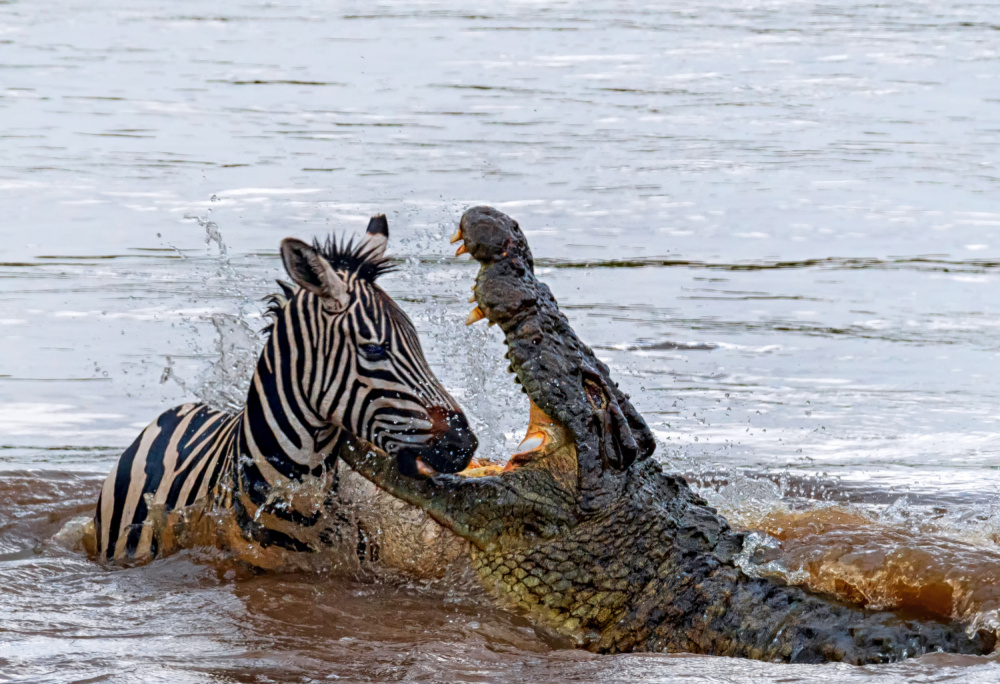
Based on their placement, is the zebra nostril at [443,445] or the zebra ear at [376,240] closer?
the zebra nostril at [443,445]

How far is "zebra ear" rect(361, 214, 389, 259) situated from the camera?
15.8 feet

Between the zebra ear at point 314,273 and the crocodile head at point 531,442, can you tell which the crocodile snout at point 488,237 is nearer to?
the crocodile head at point 531,442

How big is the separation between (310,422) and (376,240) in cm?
72

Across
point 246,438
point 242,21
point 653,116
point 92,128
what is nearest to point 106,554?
point 246,438

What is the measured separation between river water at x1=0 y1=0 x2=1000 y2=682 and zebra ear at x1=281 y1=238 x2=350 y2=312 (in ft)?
3.84

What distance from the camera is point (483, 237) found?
4539 millimetres

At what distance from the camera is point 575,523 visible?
4.70 meters

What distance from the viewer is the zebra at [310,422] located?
4617mm

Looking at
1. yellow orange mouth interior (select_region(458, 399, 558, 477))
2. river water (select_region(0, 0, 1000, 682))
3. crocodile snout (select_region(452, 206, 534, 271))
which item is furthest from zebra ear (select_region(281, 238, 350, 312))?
river water (select_region(0, 0, 1000, 682))

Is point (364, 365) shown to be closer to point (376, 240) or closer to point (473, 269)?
point (376, 240)

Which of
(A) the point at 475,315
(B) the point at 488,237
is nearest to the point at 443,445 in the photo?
(A) the point at 475,315

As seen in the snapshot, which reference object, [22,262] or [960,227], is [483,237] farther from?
[960,227]

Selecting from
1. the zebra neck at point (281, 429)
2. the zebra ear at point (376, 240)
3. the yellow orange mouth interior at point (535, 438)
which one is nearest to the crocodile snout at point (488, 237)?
the zebra ear at point (376, 240)

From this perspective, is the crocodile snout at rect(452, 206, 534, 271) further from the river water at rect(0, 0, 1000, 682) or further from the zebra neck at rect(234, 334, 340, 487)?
the river water at rect(0, 0, 1000, 682)
